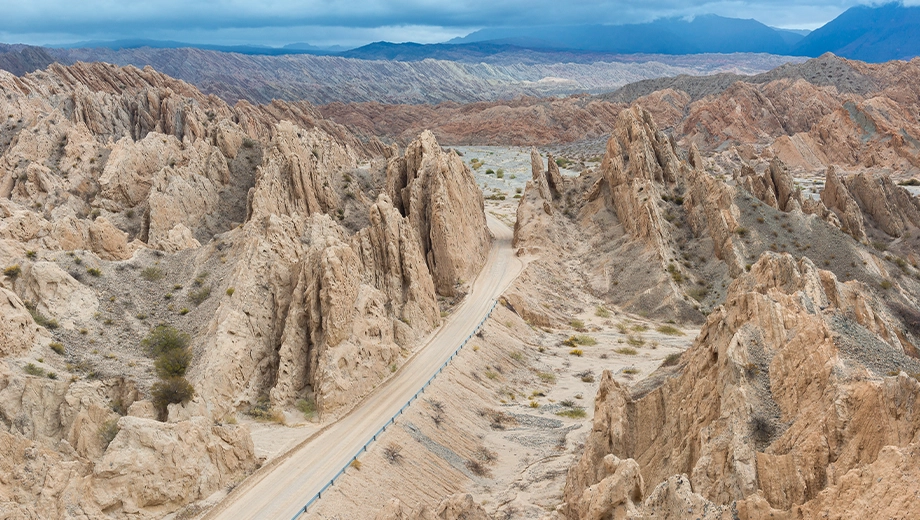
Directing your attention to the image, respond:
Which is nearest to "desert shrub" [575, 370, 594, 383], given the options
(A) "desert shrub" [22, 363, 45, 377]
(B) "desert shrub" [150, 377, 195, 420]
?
(B) "desert shrub" [150, 377, 195, 420]

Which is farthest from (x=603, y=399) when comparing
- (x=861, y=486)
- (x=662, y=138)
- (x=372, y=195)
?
(x=662, y=138)

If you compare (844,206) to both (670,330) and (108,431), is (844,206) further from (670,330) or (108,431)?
(108,431)

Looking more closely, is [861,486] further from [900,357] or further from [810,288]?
[810,288]

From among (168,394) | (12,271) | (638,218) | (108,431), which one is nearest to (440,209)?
(638,218)

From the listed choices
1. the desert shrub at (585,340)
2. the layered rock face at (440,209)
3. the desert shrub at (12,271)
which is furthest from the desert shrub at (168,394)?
the desert shrub at (585,340)

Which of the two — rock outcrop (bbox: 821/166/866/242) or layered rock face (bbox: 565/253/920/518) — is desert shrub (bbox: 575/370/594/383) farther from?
rock outcrop (bbox: 821/166/866/242)

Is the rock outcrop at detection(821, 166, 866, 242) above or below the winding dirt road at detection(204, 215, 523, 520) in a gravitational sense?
above

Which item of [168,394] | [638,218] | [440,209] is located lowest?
[168,394]
